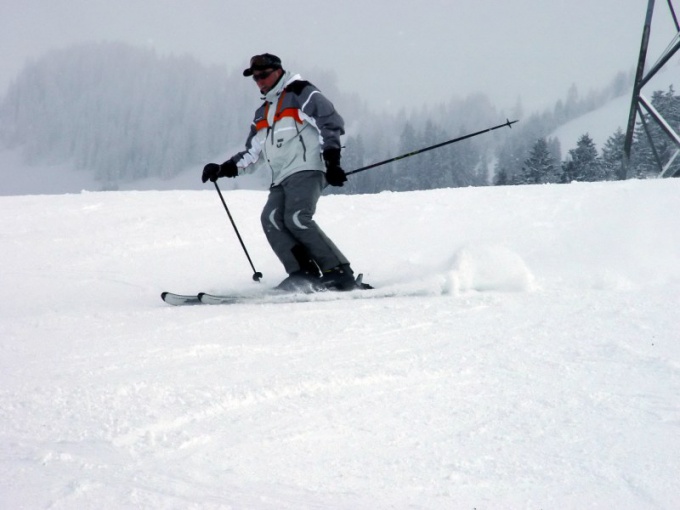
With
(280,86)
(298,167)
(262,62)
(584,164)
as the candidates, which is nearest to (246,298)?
(298,167)

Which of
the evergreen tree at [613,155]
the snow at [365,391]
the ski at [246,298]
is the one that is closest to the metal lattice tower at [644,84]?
the snow at [365,391]

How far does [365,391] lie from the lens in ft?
7.15

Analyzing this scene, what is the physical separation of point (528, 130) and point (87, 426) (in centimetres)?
9954

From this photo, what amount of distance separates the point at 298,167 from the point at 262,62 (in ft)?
2.82

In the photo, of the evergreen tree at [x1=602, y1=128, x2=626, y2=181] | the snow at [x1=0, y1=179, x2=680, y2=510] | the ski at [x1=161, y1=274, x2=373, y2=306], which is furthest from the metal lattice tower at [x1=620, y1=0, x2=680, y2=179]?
the evergreen tree at [x1=602, y1=128, x2=626, y2=181]

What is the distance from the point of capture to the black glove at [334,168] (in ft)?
14.6

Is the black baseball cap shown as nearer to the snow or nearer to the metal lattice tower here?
the snow

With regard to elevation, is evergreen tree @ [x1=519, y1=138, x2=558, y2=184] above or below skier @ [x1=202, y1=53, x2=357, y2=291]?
above

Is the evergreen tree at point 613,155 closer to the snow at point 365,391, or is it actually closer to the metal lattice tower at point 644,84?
the metal lattice tower at point 644,84

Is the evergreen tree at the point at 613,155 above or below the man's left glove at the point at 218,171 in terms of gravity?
above

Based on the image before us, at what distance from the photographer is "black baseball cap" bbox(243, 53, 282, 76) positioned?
4.73 m

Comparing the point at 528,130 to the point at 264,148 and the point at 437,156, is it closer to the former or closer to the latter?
the point at 437,156

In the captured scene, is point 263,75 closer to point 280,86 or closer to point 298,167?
point 280,86

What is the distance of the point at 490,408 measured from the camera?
6.56ft
